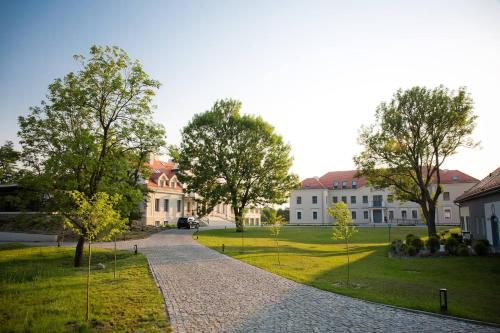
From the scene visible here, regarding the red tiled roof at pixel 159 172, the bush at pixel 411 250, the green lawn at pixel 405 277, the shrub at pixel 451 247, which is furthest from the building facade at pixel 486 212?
the red tiled roof at pixel 159 172

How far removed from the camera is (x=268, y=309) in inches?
380

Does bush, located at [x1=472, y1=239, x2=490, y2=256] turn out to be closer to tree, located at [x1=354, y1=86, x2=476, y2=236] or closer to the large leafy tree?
tree, located at [x1=354, y1=86, x2=476, y2=236]

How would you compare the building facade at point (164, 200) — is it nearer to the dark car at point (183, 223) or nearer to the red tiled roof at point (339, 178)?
the dark car at point (183, 223)

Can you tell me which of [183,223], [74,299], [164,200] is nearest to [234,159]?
[183,223]

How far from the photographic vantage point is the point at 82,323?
8.41m

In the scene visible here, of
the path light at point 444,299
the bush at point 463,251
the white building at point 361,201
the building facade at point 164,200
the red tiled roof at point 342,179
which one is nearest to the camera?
the path light at point 444,299

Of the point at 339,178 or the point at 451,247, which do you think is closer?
the point at 451,247

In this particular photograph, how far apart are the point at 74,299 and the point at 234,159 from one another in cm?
3219

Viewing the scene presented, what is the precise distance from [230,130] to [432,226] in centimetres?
2550

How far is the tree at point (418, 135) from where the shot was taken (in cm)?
2780

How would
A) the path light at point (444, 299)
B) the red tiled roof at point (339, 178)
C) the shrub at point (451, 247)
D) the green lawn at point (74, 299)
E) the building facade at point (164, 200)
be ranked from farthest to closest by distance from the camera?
the red tiled roof at point (339, 178) → the building facade at point (164, 200) → the shrub at point (451, 247) → the path light at point (444, 299) → the green lawn at point (74, 299)

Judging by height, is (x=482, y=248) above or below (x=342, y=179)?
below

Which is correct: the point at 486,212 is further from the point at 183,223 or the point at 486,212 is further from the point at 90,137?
the point at 183,223

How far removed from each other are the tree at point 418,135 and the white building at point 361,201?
111ft
